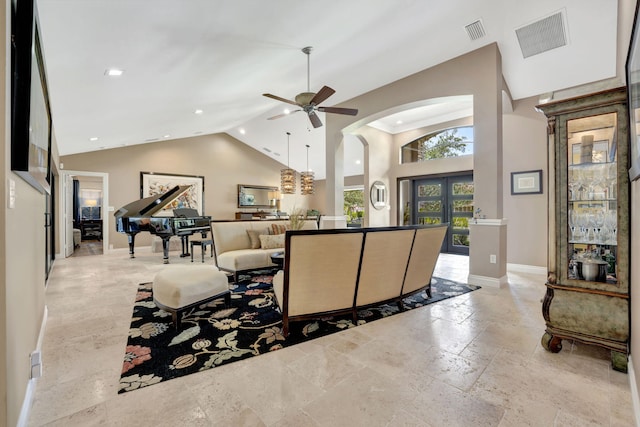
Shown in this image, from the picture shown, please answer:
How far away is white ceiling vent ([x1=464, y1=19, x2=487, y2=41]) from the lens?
3.53 meters

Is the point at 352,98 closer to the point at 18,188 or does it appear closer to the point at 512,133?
the point at 512,133

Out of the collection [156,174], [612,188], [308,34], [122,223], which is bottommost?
[122,223]

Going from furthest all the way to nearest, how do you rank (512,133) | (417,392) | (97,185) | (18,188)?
(97,185) → (512,133) → (417,392) → (18,188)

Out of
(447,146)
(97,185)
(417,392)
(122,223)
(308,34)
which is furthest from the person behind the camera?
(97,185)

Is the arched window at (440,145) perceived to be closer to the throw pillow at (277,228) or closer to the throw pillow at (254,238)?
the throw pillow at (277,228)

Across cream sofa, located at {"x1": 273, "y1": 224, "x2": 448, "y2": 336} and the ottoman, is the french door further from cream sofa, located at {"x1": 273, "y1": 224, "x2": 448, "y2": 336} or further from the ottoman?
the ottoman

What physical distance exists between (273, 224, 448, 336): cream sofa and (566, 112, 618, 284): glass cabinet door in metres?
1.21

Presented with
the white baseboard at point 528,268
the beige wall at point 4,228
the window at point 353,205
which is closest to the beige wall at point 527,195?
the white baseboard at point 528,268

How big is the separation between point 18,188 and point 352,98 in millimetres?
5698

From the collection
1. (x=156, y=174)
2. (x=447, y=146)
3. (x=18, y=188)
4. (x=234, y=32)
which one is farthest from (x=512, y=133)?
(x=156, y=174)

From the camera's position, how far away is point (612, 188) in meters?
1.97

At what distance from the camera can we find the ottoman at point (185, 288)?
2535 mm

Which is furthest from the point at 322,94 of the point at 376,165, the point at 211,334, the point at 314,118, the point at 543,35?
the point at 376,165

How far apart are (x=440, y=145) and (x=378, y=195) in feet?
6.49
